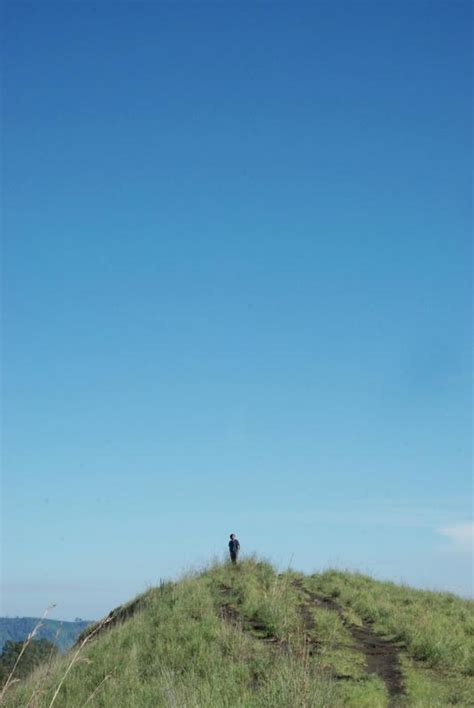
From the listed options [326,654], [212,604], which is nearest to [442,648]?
[326,654]

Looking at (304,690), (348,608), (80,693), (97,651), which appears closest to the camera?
(304,690)

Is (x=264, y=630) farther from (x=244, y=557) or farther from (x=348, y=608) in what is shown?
(x=244, y=557)

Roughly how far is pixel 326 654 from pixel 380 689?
243 centimetres

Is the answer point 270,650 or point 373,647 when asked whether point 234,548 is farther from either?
point 270,650

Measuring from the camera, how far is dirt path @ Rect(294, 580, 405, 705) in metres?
16.0

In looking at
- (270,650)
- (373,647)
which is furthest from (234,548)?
(270,650)

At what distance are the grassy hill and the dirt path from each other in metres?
0.03

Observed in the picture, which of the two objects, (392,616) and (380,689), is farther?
(392,616)

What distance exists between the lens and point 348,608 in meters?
22.5

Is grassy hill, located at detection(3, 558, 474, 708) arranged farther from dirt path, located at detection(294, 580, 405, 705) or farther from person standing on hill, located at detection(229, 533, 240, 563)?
person standing on hill, located at detection(229, 533, 240, 563)

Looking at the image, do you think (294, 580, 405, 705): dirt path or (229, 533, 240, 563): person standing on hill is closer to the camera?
(294, 580, 405, 705): dirt path

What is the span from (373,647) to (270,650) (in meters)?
3.01

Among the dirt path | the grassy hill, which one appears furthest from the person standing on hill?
the dirt path

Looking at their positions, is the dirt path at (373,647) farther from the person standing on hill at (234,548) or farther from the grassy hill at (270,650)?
the person standing on hill at (234,548)
